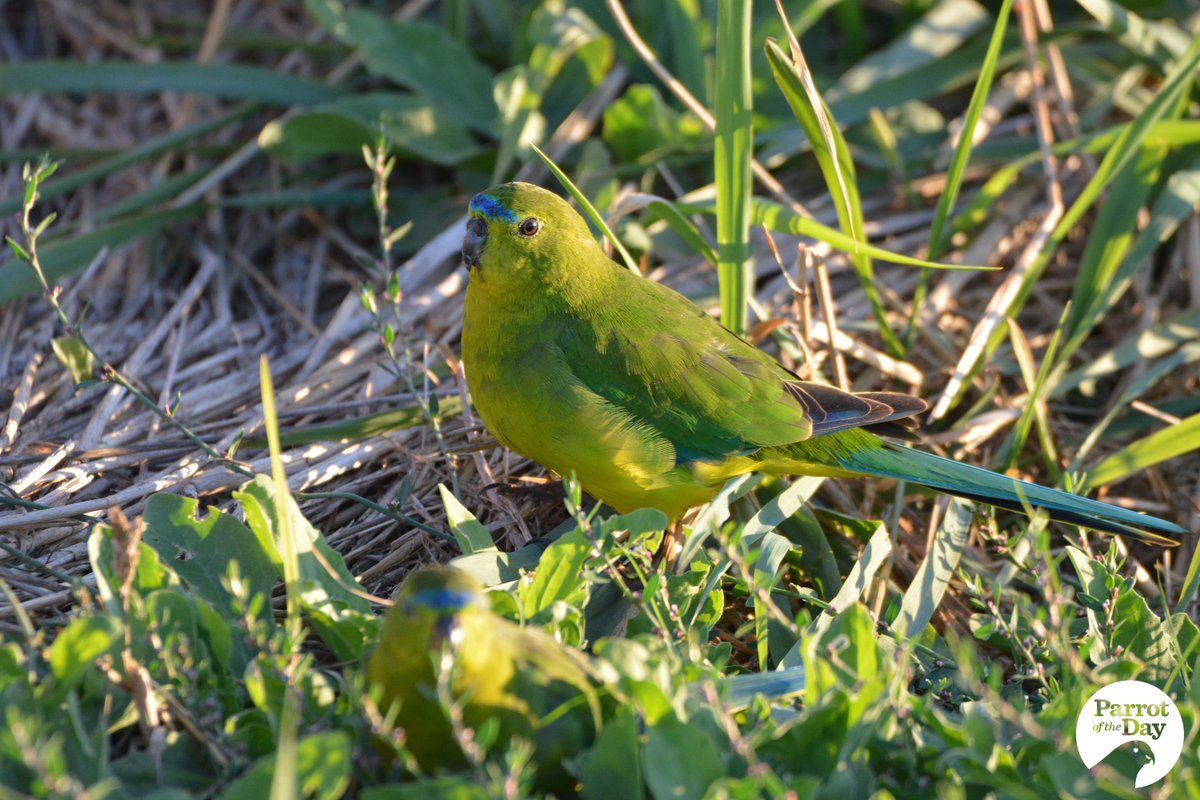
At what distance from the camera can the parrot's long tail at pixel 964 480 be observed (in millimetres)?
2920

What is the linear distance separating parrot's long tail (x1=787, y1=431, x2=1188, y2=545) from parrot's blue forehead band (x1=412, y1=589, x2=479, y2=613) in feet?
4.77

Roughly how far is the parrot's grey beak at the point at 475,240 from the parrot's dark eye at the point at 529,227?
0.34 feet

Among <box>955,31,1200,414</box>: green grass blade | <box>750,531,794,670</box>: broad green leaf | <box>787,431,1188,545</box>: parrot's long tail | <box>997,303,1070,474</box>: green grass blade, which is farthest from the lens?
<box>955,31,1200,414</box>: green grass blade

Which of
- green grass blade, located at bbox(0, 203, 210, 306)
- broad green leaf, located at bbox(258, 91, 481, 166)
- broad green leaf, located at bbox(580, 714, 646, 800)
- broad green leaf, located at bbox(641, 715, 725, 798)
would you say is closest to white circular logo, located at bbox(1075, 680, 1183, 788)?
broad green leaf, located at bbox(641, 715, 725, 798)

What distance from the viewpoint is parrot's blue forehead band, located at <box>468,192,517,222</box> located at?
3.06m

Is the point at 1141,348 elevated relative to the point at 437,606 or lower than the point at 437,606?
lower

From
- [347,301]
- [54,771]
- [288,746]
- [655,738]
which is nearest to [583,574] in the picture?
[655,738]

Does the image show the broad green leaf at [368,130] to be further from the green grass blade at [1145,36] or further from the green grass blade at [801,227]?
the green grass blade at [1145,36]

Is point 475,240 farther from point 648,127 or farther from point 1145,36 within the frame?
point 1145,36

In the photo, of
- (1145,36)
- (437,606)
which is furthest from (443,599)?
(1145,36)

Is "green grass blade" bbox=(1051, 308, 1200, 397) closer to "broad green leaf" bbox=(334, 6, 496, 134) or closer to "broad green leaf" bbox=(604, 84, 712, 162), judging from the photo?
"broad green leaf" bbox=(604, 84, 712, 162)

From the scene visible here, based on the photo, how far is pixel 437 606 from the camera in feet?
6.39

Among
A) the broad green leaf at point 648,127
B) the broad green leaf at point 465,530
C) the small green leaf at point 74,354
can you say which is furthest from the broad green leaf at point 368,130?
the broad green leaf at point 465,530

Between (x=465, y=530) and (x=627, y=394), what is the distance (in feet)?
1.96
